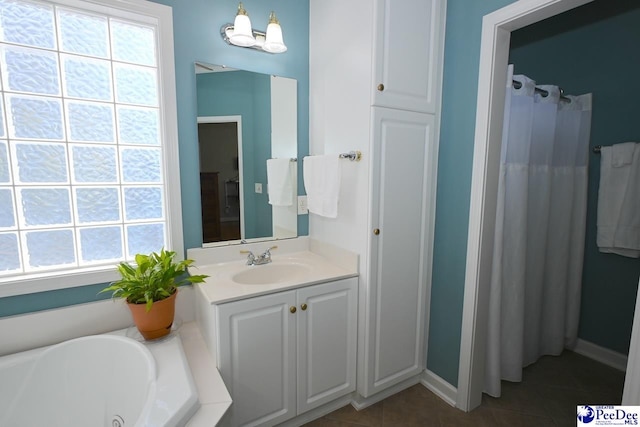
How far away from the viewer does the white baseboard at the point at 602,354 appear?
2227 millimetres

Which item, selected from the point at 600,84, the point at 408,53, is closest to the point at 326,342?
the point at 408,53

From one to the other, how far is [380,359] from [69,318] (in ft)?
5.42

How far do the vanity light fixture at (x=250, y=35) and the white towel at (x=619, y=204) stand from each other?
2390mm

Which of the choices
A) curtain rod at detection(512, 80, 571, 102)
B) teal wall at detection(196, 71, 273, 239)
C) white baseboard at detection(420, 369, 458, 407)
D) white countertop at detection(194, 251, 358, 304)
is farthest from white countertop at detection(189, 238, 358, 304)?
curtain rod at detection(512, 80, 571, 102)

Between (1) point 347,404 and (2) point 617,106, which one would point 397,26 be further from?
(1) point 347,404

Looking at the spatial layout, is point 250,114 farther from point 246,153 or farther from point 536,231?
point 536,231

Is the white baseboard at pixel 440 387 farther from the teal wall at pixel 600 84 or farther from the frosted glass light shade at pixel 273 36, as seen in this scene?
the frosted glass light shade at pixel 273 36

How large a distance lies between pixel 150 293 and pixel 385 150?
4.47 feet

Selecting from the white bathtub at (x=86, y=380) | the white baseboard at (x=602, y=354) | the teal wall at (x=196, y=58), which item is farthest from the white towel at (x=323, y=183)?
the white baseboard at (x=602, y=354)

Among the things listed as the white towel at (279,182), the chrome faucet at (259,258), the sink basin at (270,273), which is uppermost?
the white towel at (279,182)

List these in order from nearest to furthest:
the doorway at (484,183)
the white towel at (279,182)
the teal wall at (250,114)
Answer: the doorway at (484,183), the teal wall at (250,114), the white towel at (279,182)

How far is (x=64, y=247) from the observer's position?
156cm

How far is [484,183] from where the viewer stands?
5.38ft

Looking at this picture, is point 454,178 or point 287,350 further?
point 454,178
